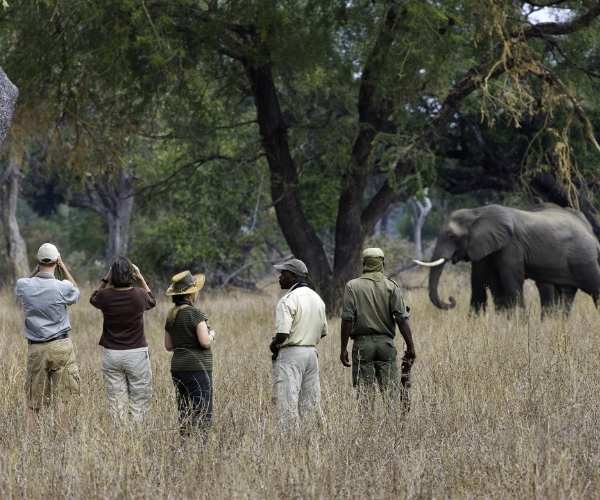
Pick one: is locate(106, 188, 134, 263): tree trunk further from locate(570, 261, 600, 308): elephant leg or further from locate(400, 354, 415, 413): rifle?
locate(400, 354, 415, 413): rifle

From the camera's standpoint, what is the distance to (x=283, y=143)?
59.5 ft

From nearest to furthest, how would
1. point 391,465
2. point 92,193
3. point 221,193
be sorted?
point 391,465, point 221,193, point 92,193

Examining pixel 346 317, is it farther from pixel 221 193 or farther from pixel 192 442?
pixel 221 193

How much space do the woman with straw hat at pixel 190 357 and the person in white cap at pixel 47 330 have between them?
1.03 metres

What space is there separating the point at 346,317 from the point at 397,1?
8411 mm

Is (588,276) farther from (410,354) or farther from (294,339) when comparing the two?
(294,339)

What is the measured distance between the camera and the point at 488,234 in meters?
17.5

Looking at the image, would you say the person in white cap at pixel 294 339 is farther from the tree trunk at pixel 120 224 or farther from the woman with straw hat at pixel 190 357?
the tree trunk at pixel 120 224

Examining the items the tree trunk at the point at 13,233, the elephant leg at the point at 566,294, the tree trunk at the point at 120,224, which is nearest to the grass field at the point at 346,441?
the elephant leg at the point at 566,294

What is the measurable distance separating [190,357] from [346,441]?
1.25 metres

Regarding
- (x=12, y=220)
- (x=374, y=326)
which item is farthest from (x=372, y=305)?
(x=12, y=220)

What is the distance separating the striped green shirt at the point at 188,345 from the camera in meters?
7.80

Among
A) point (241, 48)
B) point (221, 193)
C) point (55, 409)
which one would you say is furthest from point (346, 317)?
point (221, 193)

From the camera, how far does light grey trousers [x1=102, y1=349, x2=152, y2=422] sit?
26.8 ft
